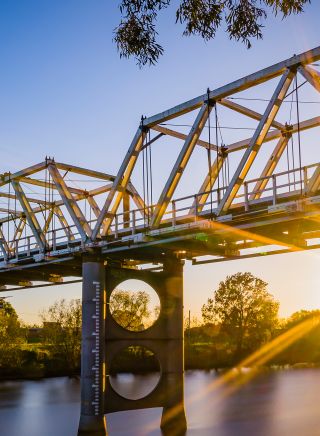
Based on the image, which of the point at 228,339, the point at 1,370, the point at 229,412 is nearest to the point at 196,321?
the point at 228,339

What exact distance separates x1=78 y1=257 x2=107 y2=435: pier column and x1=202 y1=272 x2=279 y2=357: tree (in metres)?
59.2

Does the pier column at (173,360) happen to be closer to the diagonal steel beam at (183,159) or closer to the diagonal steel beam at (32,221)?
the diagonal steel beam at (32,221)

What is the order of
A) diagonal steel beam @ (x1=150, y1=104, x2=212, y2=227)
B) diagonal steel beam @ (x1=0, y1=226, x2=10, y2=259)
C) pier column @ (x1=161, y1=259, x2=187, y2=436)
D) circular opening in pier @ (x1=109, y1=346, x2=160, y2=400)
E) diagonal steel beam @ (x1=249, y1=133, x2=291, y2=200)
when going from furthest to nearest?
circular opening in pier @ (x1=109, y1=346, x2=160, y2=400) → diagonal steel beam @ (x1=0, y1=226, x2=10, y2=259) → pier column @ (x1=161, y1=259, x2=187, y2=436) → diagonal steel beam @ (x1=249, y1=133, x2=291, y2=200) → diagonal steel beam @ (x1=150, y1=104, x2=212, y2=227)

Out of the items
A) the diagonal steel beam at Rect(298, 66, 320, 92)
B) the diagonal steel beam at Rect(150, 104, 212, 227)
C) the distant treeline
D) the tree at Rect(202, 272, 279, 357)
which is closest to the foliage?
the distant treeline

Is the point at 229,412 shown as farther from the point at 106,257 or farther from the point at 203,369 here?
the point at 203,369

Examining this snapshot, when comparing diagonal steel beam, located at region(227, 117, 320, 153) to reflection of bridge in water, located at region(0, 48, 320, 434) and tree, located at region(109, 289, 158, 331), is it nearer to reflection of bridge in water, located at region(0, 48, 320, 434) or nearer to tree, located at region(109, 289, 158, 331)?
reflection of bridge in water, located at region(0, 48, 320, 434)

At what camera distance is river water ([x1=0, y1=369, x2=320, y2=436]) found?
37.6m

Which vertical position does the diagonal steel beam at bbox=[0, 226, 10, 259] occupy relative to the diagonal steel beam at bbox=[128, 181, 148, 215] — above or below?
below

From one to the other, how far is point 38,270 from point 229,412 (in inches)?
714

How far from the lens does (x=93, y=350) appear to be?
2938 cm

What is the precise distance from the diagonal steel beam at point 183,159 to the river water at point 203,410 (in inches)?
595

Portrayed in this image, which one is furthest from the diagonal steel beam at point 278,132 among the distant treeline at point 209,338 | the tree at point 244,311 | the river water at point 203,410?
the tree at point 244,311

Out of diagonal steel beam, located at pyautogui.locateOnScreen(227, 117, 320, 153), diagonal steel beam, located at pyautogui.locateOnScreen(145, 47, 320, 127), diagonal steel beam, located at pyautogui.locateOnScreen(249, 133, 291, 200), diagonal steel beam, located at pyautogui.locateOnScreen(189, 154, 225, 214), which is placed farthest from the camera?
diagonal steel beam, located at pyautogui.locateOnScreen(189, 154, 225, 214)

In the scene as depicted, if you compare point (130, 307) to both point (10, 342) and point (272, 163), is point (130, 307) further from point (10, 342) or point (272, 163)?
point (272, 163)
